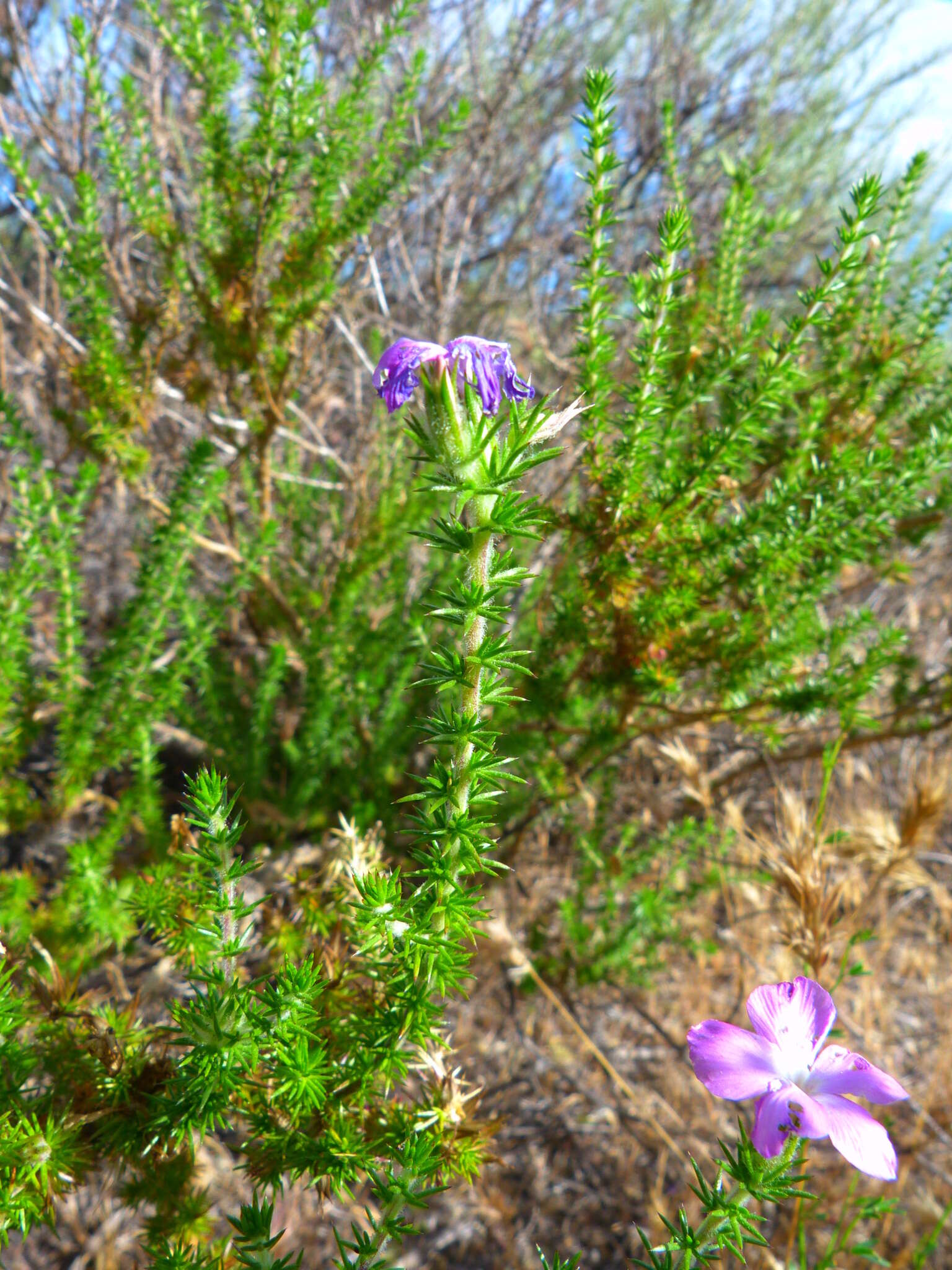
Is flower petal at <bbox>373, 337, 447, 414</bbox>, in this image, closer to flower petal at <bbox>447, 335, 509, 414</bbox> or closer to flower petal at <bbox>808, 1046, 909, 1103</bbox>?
flower petal at <bbox>447, 335, 509, 414</bbox>

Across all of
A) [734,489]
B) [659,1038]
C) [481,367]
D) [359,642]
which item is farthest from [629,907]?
[481,367]

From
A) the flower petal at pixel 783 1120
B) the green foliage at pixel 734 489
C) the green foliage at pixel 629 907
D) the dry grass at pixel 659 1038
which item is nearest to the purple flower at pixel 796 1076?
the flower petal at pixel 783 1120

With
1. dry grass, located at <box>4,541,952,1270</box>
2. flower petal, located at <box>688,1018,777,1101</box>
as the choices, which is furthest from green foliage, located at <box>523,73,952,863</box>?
flower petal, located at <box>688,1018,777,1101</box>

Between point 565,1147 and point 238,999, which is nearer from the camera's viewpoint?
point 238,999

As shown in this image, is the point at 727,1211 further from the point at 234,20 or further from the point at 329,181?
the point at 234,20

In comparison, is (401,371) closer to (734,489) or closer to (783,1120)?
(783,1120)

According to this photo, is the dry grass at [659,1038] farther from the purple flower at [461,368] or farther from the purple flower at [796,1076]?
the purple flower at [461,368]

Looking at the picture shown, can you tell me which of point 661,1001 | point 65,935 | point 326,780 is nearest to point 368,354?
point 326,780
